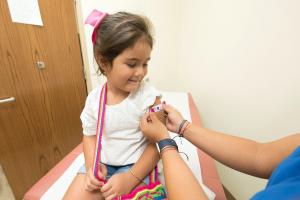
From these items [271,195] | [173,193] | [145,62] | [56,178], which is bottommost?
[56,178]

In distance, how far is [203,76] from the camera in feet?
4.80

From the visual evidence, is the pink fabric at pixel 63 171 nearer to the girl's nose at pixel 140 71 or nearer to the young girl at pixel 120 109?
the young girl at pixel 120 109

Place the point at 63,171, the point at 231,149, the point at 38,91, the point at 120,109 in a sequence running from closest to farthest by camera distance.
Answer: the point at 231,149, the point at 120,109, the point at 63,171, the point at 38,91

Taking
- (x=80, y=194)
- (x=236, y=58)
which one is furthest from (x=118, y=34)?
(x=236, y=58)

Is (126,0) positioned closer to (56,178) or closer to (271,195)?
(56,178)

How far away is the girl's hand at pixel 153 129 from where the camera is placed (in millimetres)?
574

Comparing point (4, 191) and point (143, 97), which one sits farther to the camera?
point (4, 191)

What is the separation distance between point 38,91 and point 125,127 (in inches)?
35.9

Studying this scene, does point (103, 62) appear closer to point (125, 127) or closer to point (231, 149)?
point (125, 127)

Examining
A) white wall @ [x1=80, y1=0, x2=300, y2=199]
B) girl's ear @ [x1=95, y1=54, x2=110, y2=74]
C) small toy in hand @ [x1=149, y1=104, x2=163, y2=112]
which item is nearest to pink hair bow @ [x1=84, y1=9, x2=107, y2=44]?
girl's ear @ [x1=95, y1=54, x2=110, y2=74]

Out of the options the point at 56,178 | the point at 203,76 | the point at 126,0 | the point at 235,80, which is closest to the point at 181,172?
the point at 56,178

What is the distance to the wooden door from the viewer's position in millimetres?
1033

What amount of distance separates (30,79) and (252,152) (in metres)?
1.35

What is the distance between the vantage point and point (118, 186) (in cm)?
58
